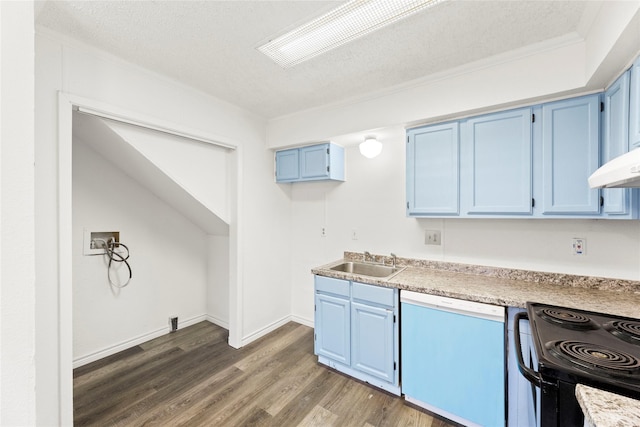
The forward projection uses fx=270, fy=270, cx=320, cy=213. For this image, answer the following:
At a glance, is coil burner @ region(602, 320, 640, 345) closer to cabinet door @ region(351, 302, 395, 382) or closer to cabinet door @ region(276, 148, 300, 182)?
cabinet door @ region(351, 302, 395, 382)

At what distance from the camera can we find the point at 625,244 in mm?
1813

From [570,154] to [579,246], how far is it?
69 cm

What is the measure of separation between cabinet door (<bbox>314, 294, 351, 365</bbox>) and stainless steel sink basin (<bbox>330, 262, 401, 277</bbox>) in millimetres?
358

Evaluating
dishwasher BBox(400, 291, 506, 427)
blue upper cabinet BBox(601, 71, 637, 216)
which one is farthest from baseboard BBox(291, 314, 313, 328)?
blue upper cabinet BBox(601, 71, 637, 216)

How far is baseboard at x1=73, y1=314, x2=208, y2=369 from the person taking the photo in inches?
99.3

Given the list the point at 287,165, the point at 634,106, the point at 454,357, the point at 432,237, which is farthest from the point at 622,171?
the point at 287,165

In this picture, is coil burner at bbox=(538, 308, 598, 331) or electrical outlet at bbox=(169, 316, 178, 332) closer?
coil burner at bbox=(538, 308, 598, 331)

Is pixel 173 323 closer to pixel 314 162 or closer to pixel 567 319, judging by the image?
pixel 314 162

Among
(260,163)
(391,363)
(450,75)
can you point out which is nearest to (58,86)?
(260,163)

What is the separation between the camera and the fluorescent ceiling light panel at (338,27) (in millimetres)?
1477

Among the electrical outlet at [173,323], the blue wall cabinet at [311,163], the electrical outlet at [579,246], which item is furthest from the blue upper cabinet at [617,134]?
the electrical outlet at [173,323]

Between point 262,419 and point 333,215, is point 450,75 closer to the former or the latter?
point 333,215

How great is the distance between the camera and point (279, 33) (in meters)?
1.69

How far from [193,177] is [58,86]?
1079mm
